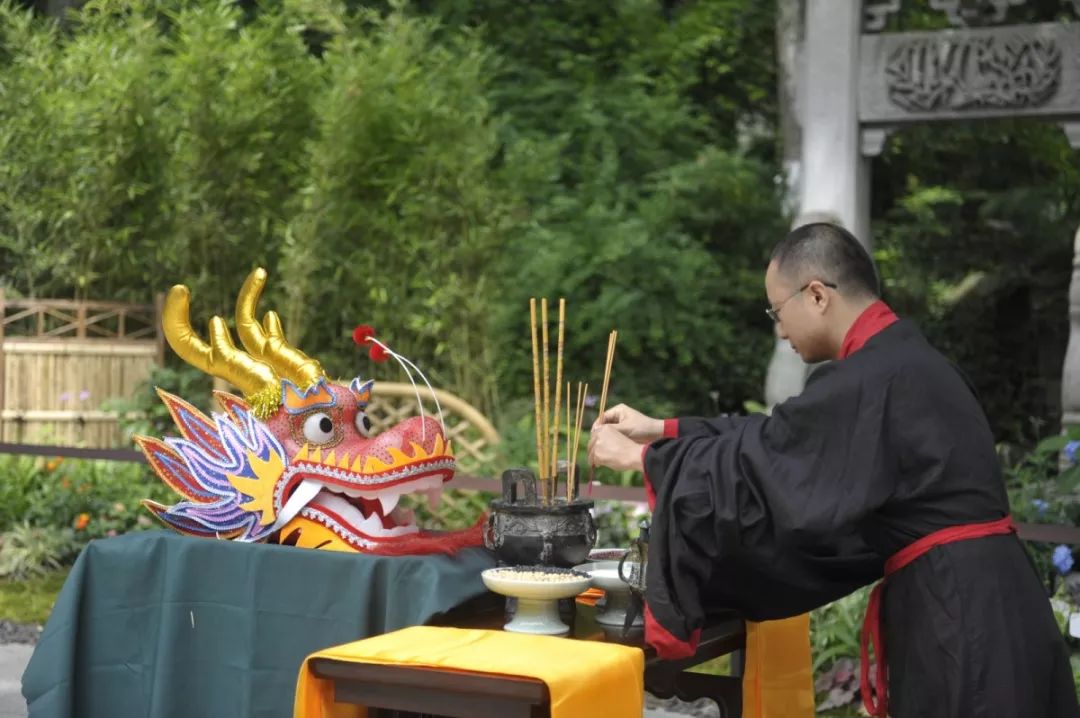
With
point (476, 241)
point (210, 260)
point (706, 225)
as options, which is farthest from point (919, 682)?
point (706, 225)

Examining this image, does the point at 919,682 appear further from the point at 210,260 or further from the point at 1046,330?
the point at 1046,330

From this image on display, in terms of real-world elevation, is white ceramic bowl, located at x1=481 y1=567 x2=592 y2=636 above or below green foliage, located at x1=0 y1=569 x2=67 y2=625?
above

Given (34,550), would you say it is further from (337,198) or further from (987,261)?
(987,261)

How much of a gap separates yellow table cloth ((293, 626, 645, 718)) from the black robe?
0.19 meters

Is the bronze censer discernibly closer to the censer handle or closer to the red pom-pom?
the censer handle

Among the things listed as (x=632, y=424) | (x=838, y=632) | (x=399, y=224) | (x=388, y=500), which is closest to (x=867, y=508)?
(x=632, y=424)

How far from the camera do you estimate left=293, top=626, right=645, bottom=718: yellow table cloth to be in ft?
7.64

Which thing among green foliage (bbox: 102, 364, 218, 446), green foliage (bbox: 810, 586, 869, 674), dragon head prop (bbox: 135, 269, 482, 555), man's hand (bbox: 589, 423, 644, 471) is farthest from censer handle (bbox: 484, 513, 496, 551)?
green foliage (bbox: 102, 364, 218, 446)

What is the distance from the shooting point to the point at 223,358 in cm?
347

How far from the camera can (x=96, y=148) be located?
809 cm

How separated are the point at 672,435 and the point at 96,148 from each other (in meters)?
5.98

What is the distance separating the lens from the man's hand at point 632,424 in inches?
112

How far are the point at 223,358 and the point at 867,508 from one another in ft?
5.35

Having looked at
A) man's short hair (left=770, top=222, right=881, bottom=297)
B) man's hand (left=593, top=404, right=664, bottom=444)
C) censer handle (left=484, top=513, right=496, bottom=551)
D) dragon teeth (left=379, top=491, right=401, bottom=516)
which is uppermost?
man's short hair (left=770, top=222, right=881, bottom=297)
